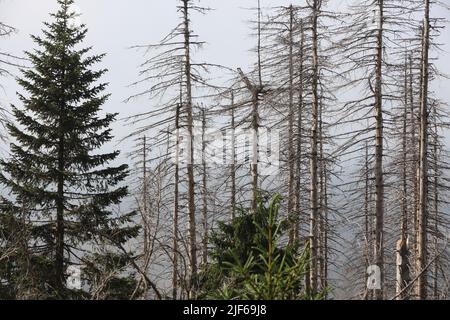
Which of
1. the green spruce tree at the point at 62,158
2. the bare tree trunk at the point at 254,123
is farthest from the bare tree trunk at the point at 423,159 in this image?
the green spruce tree at the point at 62,158

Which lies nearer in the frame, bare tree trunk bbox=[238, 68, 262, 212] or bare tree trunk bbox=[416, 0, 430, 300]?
bare tree trunk bbox=[416, 0, 430, 300]

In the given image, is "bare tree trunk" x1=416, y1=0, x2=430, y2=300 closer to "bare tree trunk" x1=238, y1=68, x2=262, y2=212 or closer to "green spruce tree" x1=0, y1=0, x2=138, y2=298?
"bare tree trunk" x1=238, y1=68, x2=262, y2=212

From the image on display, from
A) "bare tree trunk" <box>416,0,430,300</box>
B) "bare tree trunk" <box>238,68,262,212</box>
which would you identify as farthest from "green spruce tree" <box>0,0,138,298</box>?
"bare tree trunk" <box>416,0,430,300</box>

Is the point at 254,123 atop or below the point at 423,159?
atop

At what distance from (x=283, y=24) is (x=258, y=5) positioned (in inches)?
54.7

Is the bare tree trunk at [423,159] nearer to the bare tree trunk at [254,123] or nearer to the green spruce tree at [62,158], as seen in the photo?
the bare tree trunk at [254,123]

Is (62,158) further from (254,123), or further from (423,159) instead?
(423,159)

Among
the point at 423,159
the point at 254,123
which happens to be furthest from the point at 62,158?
the point at 423,159

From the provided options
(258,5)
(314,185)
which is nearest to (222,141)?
(314,185)

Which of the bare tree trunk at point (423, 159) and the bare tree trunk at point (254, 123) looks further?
the bare tree trunk at point (254, 123)

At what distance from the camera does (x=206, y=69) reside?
1329 cm

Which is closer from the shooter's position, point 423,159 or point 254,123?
point 423,159
